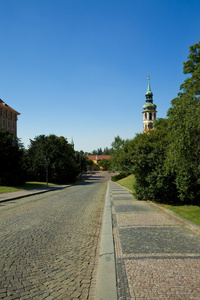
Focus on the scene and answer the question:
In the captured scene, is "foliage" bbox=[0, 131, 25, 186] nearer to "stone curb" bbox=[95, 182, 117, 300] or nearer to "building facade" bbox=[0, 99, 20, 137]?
"stone curb" bbox=[95, 182, 117, 300]

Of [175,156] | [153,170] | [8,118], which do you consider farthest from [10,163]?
[8,118]

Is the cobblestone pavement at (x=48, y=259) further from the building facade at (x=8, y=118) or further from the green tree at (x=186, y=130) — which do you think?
the building facade at (x=8, y=118)

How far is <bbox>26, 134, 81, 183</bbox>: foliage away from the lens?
4019 cm

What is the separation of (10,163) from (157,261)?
26.0m

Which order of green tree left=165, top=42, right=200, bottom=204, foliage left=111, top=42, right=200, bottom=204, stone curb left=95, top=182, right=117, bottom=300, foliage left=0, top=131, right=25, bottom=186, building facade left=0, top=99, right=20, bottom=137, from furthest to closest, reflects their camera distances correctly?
building facade left=0, top=99, right=20, bottom=137 < foliage left=0, top=131, right=25, bottom=186 < foliage left=111, top=42, right=200, bottom=204 < green tree left=165, top=42, right=200, bottom=204 < stone curb left=95, top=182, right=117, bottom=300

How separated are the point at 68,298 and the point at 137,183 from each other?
442 inches

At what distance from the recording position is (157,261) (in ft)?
14.1

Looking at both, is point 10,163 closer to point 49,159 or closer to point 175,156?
point 49,159

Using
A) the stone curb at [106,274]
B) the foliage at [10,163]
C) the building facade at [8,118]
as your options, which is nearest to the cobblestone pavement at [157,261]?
the stone curb at [106,274]

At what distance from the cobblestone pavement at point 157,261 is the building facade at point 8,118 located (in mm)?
62889

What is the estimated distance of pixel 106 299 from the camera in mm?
3076

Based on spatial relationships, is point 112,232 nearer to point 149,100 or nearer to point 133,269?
point 133,269

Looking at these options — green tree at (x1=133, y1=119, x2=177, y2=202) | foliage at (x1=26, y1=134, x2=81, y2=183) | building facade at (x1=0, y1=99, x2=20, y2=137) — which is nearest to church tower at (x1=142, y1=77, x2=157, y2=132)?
building facade at (x1=0, y1=99, x2=20, y2=137)

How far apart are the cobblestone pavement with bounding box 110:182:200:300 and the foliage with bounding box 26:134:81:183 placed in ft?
112
